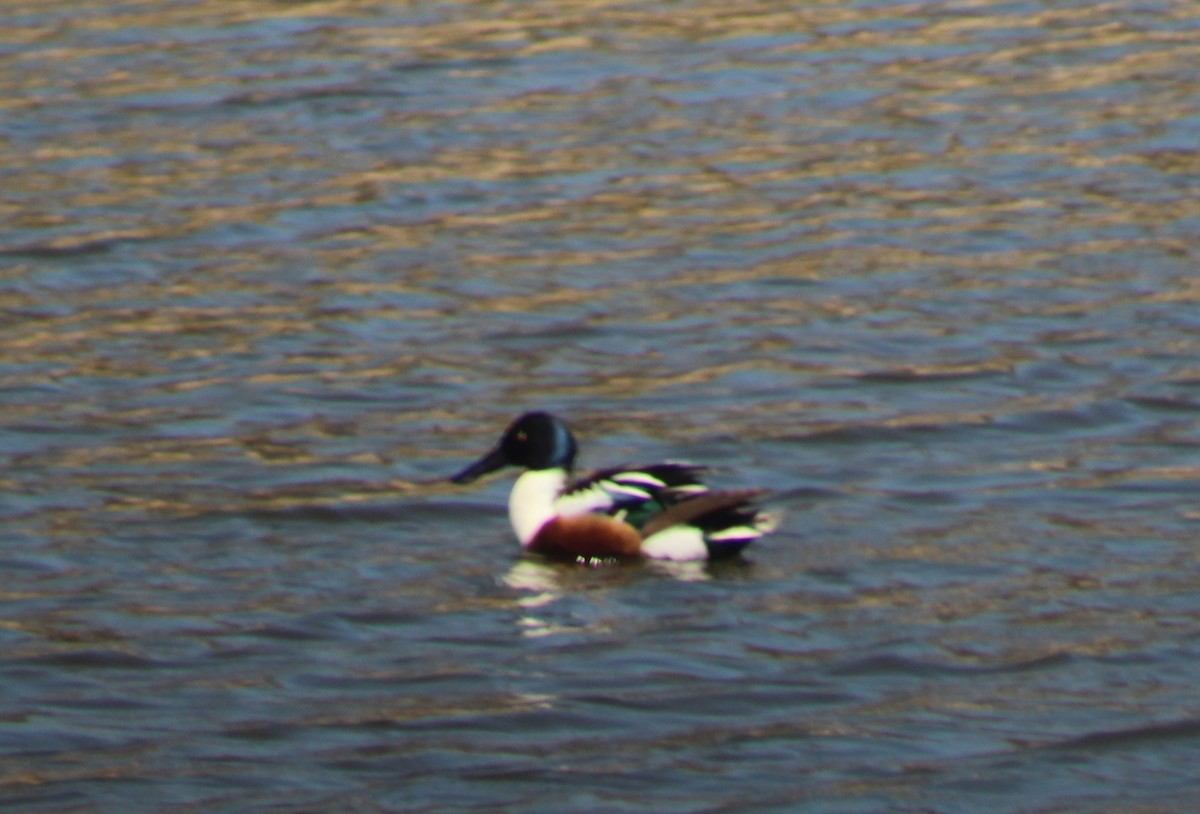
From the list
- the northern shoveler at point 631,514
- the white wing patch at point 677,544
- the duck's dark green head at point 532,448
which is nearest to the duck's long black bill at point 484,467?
the duck's dark green head at point 532,448

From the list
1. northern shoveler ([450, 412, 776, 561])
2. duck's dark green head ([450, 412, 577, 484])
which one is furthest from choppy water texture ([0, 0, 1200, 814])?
duck's dark green head ([450, 412, 577, 484])

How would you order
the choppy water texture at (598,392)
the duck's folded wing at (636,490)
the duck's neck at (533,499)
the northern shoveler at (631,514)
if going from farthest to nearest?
the duck's neck at (533,499), the duck's folded wing at (636,490), the northern shoveler at (631,514), the choppy water texture at (598,392)

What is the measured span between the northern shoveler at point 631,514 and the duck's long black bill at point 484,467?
0.13 metres

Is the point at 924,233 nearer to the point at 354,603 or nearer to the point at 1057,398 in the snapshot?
the point at 1057,398

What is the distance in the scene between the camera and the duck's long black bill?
31.0 feet

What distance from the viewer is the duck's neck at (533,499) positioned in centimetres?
915

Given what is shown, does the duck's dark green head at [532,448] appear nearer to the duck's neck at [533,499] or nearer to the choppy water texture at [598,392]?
the duck's neck at [533,499]

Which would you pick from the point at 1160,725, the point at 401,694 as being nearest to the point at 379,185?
the point at 401,694

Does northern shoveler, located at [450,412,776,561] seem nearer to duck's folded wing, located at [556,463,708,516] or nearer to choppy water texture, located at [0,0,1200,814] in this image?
duck's folded wing, located at [556,463,708,516]

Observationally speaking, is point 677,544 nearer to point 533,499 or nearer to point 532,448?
point 533,499

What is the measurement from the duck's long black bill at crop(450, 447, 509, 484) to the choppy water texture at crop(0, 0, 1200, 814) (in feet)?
0.70

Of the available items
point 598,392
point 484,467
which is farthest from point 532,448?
point 598,392

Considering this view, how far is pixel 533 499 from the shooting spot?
30.2 ft

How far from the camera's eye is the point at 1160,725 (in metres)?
7.01
